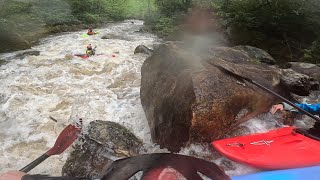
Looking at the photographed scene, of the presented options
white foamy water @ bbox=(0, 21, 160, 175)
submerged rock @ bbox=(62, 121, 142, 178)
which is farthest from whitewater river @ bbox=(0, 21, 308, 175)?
submerged rock @ bbox=(62, 121, 142, 178)

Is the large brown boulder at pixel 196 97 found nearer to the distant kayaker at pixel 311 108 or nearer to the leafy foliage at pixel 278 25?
the distant kayaker at pixel 311 108

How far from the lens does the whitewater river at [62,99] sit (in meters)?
4.16

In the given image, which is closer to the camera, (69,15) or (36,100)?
(36,100)

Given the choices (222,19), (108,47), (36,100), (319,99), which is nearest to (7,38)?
(108,47)

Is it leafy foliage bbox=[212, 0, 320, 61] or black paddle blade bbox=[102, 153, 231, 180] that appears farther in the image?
leafy foliage bbox=[212, 0, 320, 61]

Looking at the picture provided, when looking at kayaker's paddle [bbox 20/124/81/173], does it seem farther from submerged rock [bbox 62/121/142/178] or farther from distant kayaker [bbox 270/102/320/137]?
distant kayaker [bbox 270/102/320/137]

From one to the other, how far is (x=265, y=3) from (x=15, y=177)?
7.41 meters

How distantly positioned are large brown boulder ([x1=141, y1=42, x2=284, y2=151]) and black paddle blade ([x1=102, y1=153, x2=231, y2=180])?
1340mm

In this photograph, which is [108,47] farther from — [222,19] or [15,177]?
[15,177]

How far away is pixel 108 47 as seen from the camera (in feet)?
31.9

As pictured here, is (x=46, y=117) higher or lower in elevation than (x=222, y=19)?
lower

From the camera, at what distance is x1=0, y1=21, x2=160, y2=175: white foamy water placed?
4391 millimetres

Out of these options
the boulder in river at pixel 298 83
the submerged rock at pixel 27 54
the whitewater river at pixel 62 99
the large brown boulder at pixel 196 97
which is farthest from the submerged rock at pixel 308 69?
the submerged rock at pixel 27 54

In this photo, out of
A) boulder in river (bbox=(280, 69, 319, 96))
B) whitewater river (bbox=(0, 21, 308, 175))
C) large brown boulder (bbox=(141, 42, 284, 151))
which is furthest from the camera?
boulder in river (bbox=(280, 69, 319, 96))
